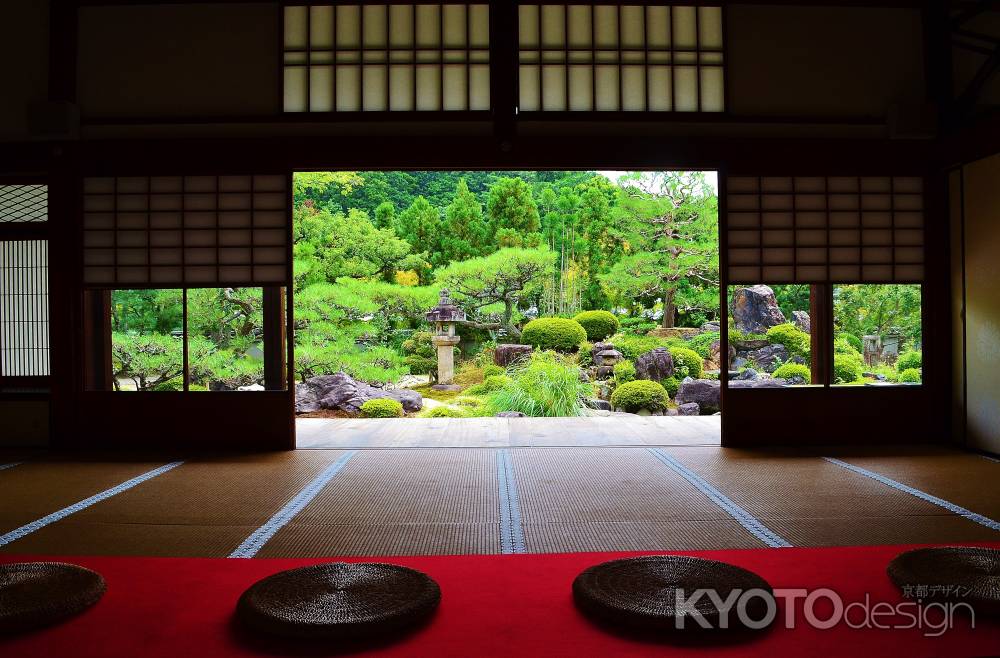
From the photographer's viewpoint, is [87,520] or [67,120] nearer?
[87,520]

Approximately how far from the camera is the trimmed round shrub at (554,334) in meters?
10.5

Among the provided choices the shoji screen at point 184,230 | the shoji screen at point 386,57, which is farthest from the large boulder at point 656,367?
the shoji screen at point 184,230

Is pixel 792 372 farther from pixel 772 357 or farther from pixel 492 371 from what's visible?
pixel 492 371

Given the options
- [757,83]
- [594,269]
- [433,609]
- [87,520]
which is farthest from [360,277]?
[433,609]

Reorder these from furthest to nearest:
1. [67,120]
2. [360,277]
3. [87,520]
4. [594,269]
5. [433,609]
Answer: [594,269] → [360,277] → [67,120] → [87,520] → [433,609]

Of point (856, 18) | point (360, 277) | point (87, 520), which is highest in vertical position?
point (856, 18)

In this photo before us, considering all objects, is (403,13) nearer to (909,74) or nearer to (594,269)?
(909,74)

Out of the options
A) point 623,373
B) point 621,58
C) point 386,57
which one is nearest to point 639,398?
point 623,373

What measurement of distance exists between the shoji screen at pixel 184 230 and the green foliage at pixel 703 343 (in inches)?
315

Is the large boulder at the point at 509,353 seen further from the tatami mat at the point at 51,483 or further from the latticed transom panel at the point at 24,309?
the tatami mat at the point at 51,483

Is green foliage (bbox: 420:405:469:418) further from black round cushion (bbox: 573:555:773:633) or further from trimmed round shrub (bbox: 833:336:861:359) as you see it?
black round cushion (bbox: 573:555:773:633)

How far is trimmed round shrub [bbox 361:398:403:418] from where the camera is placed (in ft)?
28.0

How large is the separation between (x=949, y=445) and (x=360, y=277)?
8057 mm

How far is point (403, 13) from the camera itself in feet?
16.6
